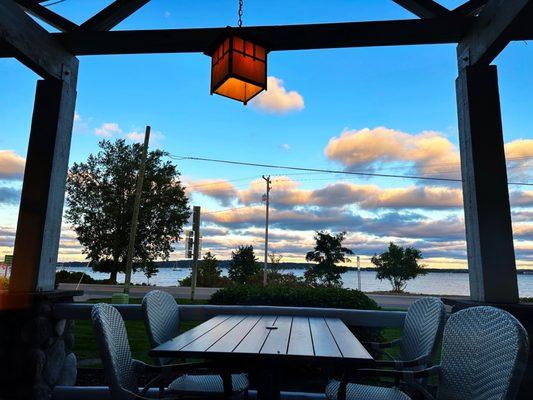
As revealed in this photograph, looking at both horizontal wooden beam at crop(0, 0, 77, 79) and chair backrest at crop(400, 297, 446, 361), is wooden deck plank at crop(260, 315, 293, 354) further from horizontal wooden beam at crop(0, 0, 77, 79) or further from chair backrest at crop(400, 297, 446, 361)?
horizontal wooden beam at crop(0, 0, 77, 79)

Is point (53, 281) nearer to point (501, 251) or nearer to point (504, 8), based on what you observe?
point (501, 251)

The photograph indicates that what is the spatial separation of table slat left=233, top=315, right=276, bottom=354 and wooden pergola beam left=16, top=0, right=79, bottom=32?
2471 millimetres

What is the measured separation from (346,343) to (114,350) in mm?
901

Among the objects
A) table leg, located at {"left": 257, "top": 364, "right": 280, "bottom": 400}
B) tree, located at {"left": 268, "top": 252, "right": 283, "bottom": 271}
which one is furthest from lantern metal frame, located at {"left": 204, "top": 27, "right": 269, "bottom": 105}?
tree, located at {"left": 268, "top": 252, "right": 283, "bottom": 271}

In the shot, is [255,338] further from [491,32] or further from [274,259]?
[274,259]

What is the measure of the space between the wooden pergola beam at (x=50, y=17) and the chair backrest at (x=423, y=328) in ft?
9.75

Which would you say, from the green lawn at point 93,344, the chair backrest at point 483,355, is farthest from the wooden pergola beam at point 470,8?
the green lawn at point 93,344

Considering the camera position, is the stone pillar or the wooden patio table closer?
the wooden patio table

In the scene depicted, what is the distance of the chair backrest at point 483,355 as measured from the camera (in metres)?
1.14

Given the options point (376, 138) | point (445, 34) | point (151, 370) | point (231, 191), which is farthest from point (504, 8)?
point (231, 191)

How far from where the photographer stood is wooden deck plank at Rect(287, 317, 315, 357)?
1.35 m

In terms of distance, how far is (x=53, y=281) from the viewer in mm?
2707

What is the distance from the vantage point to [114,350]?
4.86ft

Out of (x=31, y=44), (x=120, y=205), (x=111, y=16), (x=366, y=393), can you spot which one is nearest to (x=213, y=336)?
(x=366, y=393)
